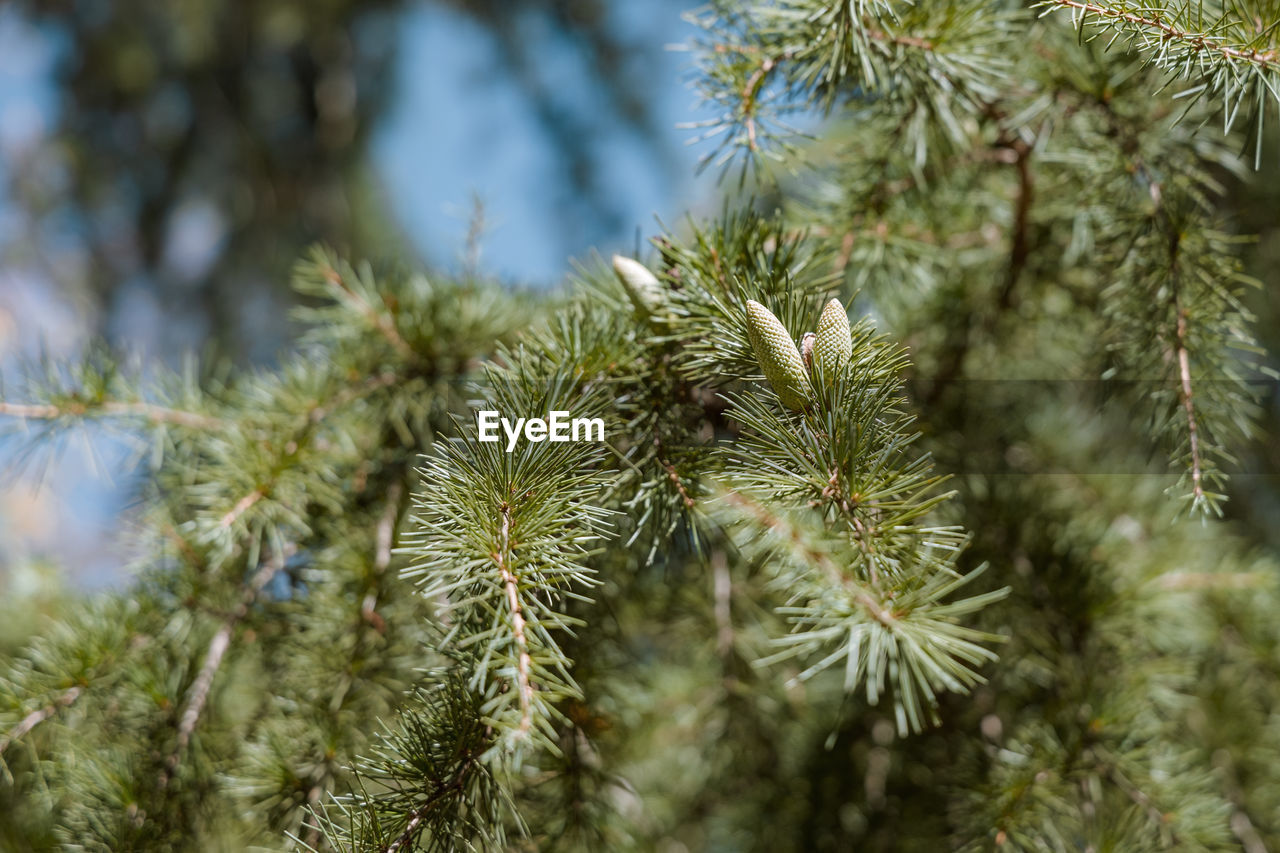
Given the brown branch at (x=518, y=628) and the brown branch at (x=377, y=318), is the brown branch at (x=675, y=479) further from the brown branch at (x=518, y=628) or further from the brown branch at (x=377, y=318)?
the brown branch at (x=377, y=318)

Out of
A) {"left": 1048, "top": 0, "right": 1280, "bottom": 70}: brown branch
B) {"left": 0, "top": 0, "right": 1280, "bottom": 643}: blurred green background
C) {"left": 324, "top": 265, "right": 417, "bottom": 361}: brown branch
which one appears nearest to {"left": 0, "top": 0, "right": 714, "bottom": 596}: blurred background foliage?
{"left": 0, "top": 0, "right": 1280, "bottom": 643}: blurred green background

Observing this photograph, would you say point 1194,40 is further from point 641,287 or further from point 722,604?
point 722,604

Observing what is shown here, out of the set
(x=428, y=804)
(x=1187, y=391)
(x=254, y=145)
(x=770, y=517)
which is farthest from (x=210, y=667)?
(x=254, y=145)

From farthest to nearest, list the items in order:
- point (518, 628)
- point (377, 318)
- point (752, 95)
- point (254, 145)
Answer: point (254, 145)
point (377, 318)
point (752, 95)
point (518, 628)

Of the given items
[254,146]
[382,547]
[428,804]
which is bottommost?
Answer: [428,804]

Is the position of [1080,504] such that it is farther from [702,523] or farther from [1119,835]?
[702,523]

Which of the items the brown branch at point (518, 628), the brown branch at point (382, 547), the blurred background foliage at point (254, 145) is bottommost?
the brown branch at point (518, 628)

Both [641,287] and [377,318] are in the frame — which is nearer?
[641,287]

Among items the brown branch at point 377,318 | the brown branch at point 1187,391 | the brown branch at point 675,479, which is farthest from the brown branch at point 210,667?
the brown branch at point 1187,391
